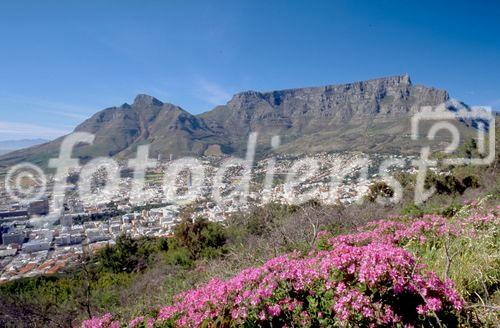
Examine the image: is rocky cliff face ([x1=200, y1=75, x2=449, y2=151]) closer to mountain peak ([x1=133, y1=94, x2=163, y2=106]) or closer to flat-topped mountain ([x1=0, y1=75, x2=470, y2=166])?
flat-topped mountain ([x1=0, y1=75, x2=470, y2=166])

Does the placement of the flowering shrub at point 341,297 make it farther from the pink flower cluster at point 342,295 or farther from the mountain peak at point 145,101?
the mountain peak at point 145,101

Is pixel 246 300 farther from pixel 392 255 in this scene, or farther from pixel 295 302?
pixel 392 255

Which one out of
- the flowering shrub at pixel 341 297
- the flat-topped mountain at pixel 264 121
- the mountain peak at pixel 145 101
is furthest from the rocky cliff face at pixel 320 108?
the flowering shrub at pixel 341 297

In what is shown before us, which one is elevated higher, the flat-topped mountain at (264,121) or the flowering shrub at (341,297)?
the flat-topped mountain at (264,121)

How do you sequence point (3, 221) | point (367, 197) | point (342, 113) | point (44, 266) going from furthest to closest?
point (342, 113) < point (3, 221) < point (44, 266) < point (367, 197)

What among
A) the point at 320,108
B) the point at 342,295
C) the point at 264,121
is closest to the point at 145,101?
the point at 264,121

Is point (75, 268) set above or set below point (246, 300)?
below

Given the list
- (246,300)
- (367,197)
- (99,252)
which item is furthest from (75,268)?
(246,300)
